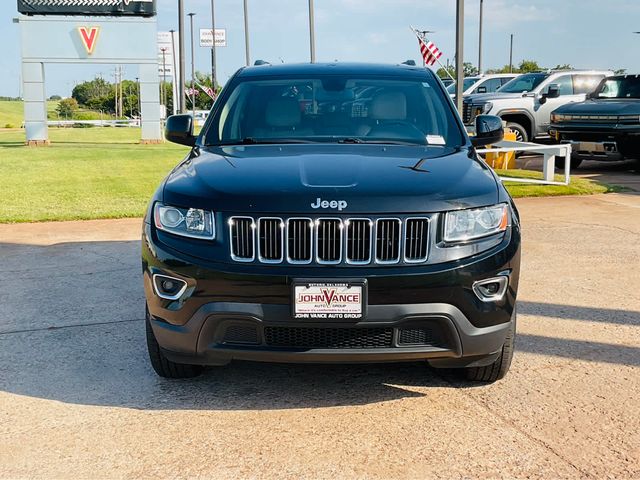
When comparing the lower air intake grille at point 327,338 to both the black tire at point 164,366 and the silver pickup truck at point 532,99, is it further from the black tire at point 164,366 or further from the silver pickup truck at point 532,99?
the silver pickup truck at point 532,99

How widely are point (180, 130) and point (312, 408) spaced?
2.15 m

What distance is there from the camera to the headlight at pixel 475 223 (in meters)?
3.51

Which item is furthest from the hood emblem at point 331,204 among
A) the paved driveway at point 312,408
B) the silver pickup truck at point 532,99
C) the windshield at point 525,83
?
the windshield at point 525,83

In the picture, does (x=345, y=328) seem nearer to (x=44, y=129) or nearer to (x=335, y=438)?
(x=335, y=438)

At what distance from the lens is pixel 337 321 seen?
3.38 metres

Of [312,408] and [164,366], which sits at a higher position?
[164,366]

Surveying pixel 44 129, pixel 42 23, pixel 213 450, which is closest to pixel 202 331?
pixel 213 450

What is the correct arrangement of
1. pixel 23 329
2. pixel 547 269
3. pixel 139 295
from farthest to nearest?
pixel 547 269 < pixel 139 295 < pixel 23 329

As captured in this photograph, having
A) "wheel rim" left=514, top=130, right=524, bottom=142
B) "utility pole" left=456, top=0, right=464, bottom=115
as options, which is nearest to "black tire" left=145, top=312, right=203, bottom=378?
"utility pole" left=456, top=0, right=464, bottom=115

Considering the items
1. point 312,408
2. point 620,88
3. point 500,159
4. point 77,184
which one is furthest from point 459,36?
point 312,408

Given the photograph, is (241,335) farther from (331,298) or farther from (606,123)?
(606,123)

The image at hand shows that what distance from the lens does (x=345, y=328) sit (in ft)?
11.2

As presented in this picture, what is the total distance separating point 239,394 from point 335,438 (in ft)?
2.34

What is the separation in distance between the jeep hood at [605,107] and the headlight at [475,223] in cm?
1112
